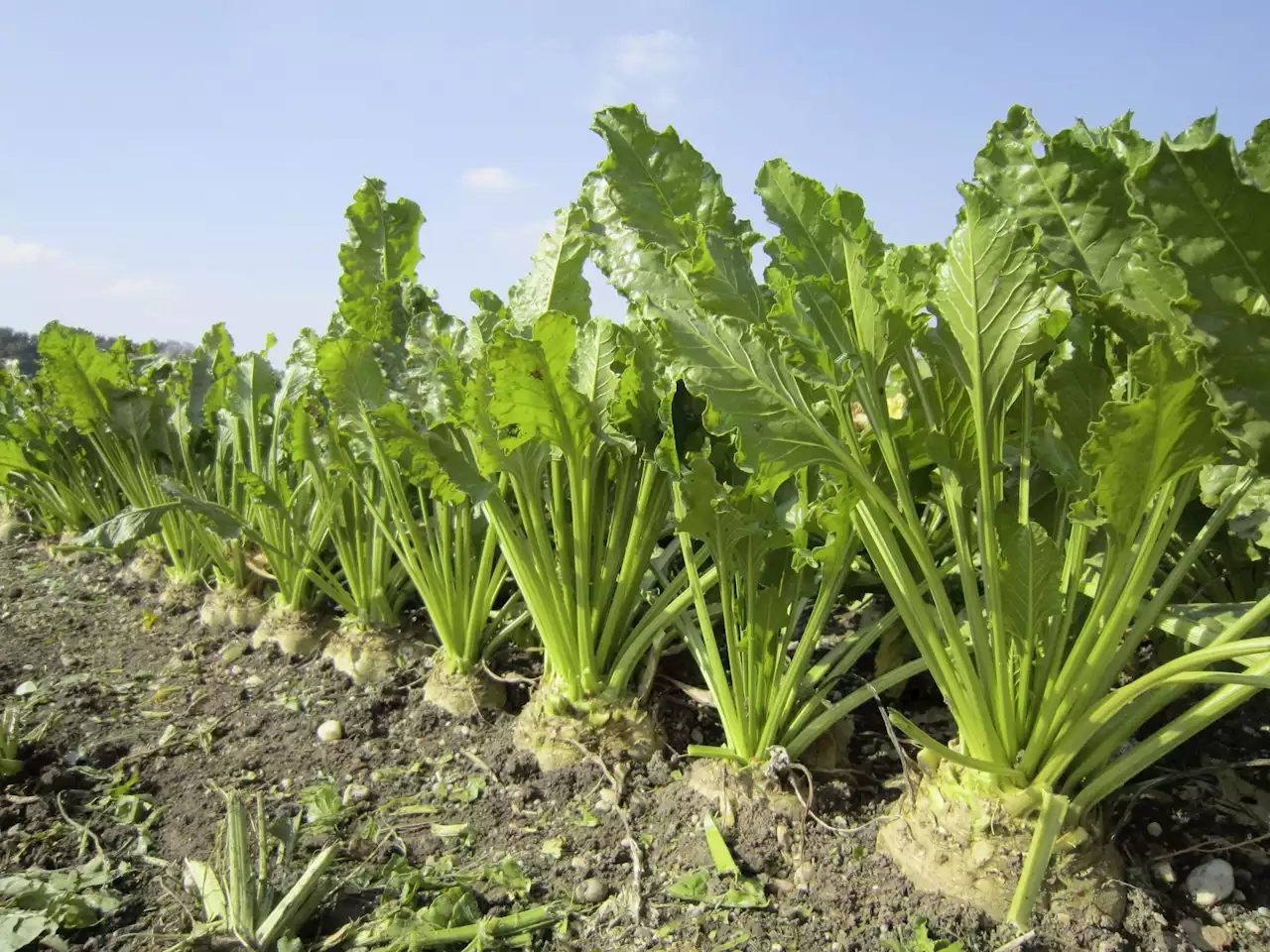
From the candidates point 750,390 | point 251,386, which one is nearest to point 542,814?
point 750,390

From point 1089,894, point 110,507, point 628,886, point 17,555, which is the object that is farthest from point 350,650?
point 17,555

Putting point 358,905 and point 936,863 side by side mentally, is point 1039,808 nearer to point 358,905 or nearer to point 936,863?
point 936,863

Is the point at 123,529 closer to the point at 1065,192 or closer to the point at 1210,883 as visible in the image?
the point at 1065,192

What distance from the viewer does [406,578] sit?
2.94 meters

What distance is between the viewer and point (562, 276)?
2277 millimetres

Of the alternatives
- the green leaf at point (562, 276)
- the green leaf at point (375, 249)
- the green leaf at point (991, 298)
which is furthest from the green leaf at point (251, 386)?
the green leaf at point (991, 298)

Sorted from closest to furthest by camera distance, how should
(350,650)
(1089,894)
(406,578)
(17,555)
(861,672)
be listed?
(1089,894)
(861,672)
(350,650)
(406,578)
(17,555)

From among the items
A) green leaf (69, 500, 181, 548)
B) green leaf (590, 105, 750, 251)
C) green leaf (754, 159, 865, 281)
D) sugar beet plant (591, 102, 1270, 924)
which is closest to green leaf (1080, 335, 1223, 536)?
sugar beet plant (591, 102, 1270, 924)

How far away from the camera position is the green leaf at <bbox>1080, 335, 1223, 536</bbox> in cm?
111

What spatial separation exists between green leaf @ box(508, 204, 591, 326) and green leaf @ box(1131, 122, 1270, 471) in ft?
4.77

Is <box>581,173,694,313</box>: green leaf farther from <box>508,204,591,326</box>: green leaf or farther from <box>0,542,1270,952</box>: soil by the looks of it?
<box>0,542,1270,952</box>: soil

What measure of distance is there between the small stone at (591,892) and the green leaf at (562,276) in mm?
1357

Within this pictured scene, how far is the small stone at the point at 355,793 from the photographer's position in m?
1.92

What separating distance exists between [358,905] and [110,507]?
404cm
